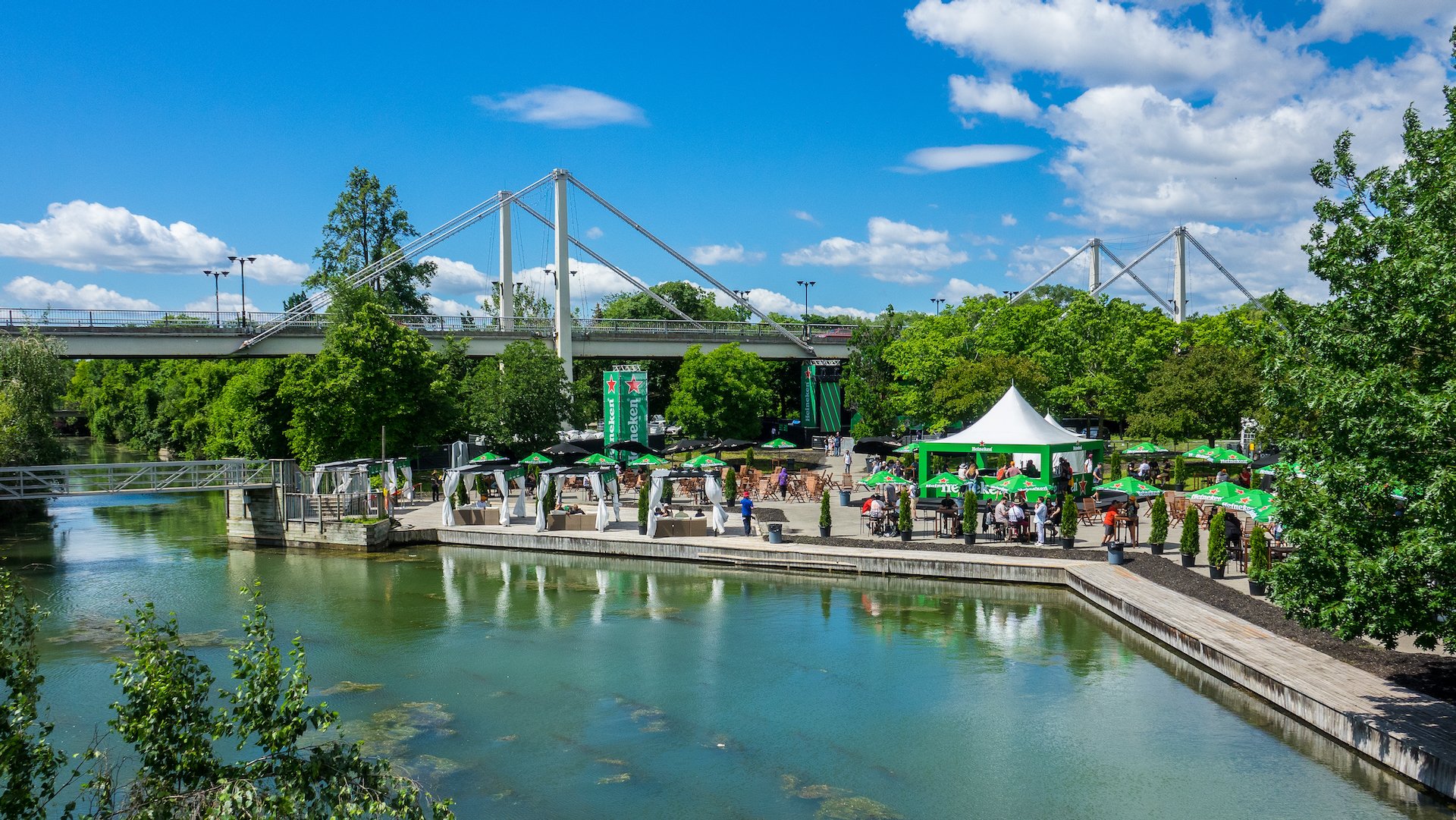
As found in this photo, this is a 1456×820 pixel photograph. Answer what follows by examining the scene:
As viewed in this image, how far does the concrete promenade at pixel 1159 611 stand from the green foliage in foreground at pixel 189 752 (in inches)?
418

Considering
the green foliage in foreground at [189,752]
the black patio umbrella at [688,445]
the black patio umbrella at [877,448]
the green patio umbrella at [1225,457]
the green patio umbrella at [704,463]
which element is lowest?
the green foliage in foreground at [189,752]

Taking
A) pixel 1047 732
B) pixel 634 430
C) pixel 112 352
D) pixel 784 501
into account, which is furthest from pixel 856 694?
pixel 112 352

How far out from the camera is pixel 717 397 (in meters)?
48.1

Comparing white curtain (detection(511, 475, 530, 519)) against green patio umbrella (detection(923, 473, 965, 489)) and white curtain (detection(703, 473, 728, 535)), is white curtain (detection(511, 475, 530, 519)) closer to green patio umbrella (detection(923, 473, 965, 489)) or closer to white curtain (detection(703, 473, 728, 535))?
white curtain (detection(703, 473, 728, 535))

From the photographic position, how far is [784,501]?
1297 inches

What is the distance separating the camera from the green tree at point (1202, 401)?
35188mm

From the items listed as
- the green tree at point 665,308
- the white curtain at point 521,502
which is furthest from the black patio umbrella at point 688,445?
the green tree at point 665,308

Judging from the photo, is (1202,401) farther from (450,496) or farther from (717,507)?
(450,496)

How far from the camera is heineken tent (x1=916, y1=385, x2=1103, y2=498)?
2819cm

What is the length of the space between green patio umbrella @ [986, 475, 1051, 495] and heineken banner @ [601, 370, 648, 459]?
55.6 ft

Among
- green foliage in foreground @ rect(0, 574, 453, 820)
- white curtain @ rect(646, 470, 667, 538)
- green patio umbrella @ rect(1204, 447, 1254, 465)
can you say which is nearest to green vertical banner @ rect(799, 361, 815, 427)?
green patio umbrella @ rect(1204, 447, 1254, 465)

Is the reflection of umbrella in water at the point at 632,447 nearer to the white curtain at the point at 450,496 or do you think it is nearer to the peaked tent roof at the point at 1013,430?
the white curtain at the point at 450,496

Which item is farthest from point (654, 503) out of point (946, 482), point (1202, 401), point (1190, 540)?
point (1202, 401)

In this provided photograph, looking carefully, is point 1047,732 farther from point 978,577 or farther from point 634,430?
point 634,430
